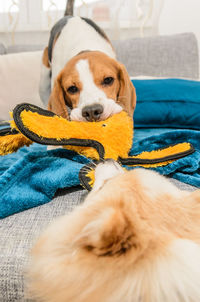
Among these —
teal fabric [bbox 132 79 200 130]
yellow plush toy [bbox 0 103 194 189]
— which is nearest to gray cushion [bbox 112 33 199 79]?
teal fabric [bbox 132 79 200 130]

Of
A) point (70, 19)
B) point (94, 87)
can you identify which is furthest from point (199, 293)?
point (70, 19)

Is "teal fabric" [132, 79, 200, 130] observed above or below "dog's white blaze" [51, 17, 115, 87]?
below

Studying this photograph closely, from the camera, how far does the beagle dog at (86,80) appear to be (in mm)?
1250

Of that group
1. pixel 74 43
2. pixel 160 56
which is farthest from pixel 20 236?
pixel 160 56

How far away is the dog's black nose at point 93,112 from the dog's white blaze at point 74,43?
476 millimetres

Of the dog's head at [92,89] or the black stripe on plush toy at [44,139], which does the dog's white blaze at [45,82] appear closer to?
the dog's head at [92,89]

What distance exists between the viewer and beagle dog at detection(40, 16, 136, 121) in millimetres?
1250

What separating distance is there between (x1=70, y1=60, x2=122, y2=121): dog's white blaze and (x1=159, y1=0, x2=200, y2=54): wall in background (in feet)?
5.83

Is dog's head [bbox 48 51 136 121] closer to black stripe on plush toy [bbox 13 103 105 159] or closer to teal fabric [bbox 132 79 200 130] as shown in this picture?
teal fabric [bbox 132 79 200 130]

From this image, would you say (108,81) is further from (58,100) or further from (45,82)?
(45,82)

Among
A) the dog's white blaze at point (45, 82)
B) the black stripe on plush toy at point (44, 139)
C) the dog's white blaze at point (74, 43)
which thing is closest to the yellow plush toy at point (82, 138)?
the black stripe on plush toy at point (44, 139)

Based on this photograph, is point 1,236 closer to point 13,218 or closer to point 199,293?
point 13,218

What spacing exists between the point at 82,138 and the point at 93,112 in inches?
13.5

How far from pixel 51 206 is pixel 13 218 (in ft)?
0.31
